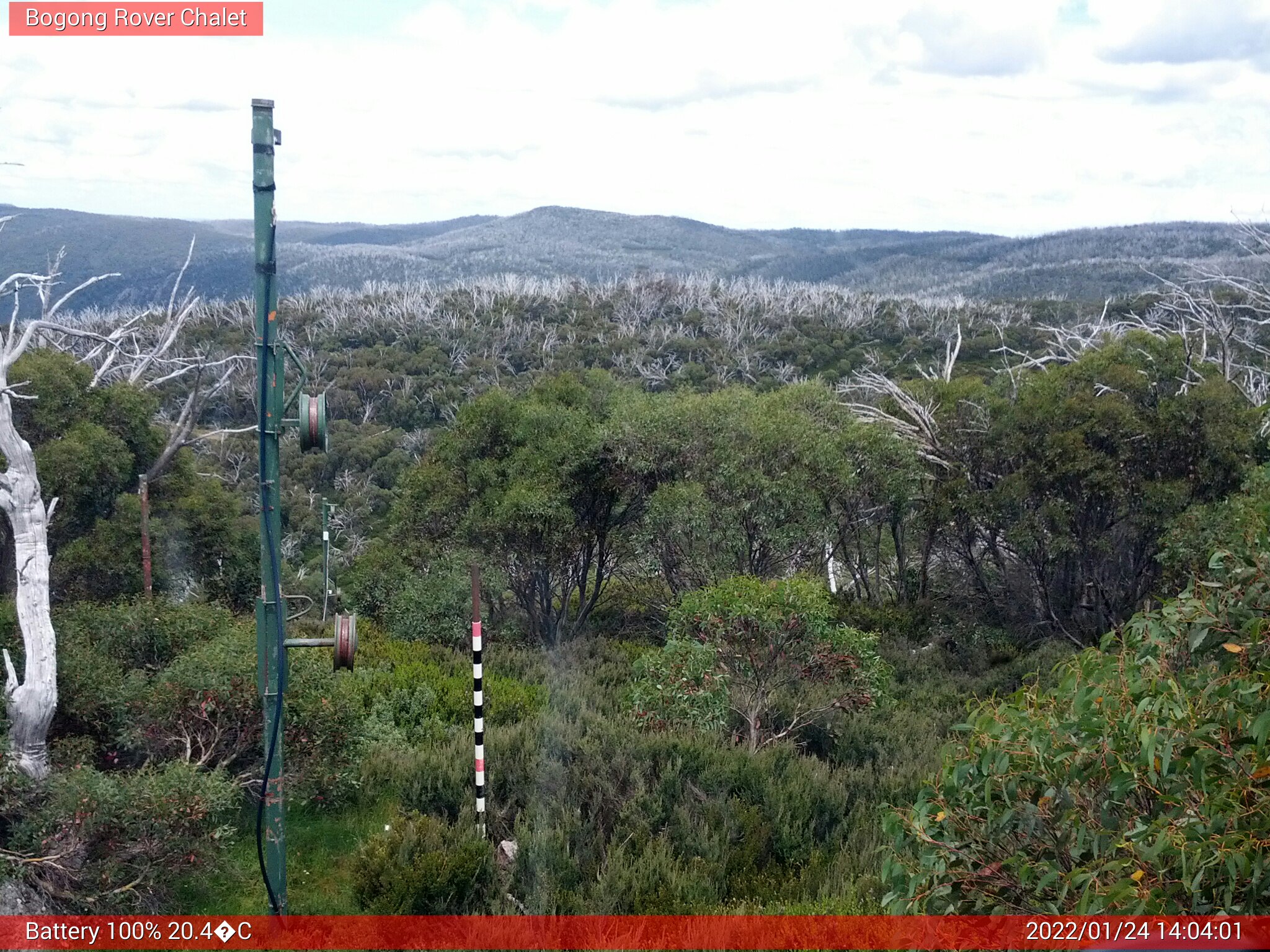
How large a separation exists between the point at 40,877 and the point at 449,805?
2453 mm

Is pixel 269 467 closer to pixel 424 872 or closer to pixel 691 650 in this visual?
pixel 424 872

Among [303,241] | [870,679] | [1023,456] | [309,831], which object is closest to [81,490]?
[309,831]

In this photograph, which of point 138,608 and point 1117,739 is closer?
point 1117,739

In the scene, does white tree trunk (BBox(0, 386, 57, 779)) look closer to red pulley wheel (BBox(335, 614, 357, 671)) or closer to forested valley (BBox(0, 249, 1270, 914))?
forested valley (BBox(0, 249, 1270, 914))

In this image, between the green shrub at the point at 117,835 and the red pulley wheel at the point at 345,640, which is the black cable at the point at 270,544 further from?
the green shrub at the point at 117,835

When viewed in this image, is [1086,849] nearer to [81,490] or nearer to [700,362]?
[81,490]

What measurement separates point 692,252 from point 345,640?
87977mm

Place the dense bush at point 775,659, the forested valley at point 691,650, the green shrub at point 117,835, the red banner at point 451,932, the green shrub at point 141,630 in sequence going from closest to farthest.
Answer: the forested valley at point 691,650 → the red banner at point 451,932 → the green shrub at point 117,835 → the green shrub at point 141,630 → the dense bush at point 775,659

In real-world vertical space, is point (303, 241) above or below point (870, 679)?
above

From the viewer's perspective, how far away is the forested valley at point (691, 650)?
11.4ft

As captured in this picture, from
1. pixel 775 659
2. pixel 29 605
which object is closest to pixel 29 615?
pixel 29 605

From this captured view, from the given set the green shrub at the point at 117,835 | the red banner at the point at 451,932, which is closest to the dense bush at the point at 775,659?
the red banner at the point at 451,932

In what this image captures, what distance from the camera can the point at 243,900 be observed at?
250 inches

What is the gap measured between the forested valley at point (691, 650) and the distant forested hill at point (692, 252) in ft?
114
